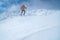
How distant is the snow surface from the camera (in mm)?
1044

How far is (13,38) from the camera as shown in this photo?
1039 millimetres

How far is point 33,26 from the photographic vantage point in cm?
109

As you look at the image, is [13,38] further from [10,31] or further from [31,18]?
[31,18]

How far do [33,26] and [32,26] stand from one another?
12 millimetres

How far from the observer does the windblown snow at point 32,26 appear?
1.04 meters

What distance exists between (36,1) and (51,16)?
0.25 m

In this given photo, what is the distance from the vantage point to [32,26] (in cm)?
108

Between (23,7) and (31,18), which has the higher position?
(23,7)

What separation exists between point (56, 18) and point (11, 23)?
524mm

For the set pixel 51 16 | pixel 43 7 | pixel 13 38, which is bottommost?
pixel 13 38

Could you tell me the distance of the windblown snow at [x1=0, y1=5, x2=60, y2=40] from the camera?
3.42 feet

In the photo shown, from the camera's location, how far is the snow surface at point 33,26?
1.04 m

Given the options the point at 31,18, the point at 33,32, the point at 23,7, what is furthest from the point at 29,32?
the point at 23,7

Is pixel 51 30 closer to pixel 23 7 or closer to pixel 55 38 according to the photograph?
pixel 55 38
